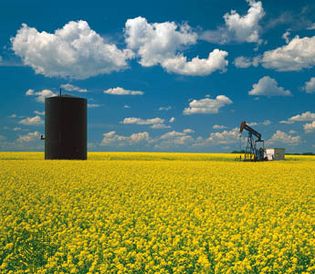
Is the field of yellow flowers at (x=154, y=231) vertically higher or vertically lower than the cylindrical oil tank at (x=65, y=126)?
lower

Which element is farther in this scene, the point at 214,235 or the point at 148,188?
the point at 148,188

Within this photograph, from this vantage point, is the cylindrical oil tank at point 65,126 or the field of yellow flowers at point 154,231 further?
the cylindrical oil tank at point 65,126

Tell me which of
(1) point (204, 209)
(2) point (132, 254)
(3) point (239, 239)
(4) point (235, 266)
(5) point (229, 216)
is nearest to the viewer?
(4) point (235, 266)

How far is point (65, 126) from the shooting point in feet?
122

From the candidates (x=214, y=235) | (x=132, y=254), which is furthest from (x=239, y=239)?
(x=132, y=254)

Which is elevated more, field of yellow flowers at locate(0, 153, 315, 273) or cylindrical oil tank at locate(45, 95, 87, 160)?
cylindrical oil tank at locate(45, 95, 87, 160)

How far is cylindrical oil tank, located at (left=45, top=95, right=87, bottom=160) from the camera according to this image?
3722 cm

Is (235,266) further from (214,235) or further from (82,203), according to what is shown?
(82,203)

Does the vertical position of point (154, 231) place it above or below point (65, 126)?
below

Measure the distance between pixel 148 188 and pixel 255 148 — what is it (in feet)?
117

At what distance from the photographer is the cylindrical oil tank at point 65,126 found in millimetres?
37219

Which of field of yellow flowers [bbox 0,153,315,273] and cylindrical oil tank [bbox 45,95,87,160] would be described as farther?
cylindrical oil tank [bbox 45,95,87,160]

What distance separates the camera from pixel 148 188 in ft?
56.3

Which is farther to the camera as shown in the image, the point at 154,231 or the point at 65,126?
the point at 65,126
